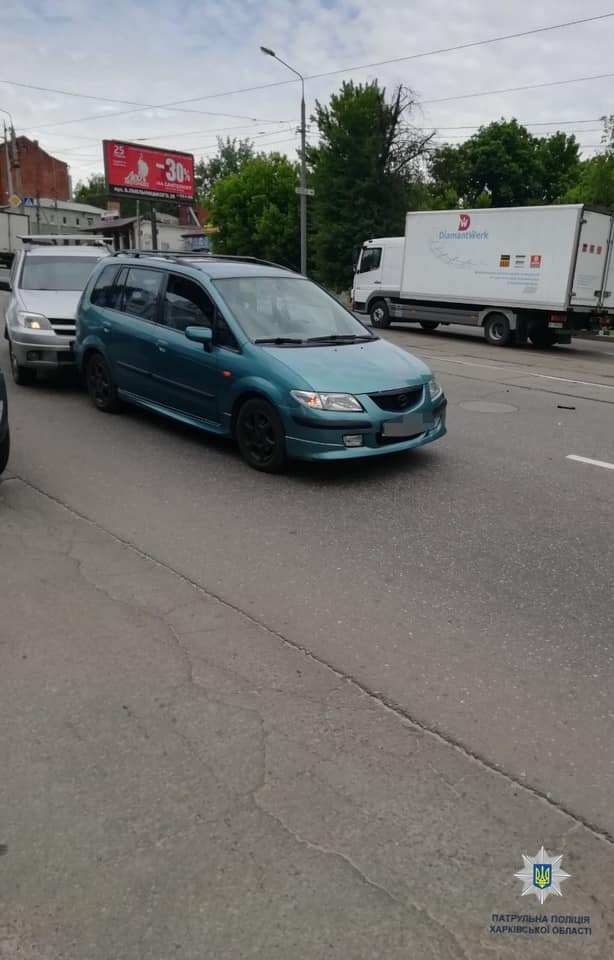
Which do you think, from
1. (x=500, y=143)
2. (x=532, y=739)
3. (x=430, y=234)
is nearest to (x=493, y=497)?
(x=532, y=739)

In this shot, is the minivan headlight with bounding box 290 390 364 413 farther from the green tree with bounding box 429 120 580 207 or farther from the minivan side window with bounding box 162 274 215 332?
the green tree with bounding box 429 120 580 207

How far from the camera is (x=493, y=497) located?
236 inches

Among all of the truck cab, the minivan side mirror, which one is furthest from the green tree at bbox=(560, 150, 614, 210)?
the minivan side mirror

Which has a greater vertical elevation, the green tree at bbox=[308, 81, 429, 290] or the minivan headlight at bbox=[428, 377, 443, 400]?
the green tree at bbox=[308, 81, 429, 290]

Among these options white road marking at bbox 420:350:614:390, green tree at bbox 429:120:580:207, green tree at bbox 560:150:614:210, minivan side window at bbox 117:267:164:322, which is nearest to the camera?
minivan side window at bbox 117:267:164:322

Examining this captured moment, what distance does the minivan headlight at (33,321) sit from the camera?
9.48m

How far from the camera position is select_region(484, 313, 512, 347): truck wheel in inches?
757

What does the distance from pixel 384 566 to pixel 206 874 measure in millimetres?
2538

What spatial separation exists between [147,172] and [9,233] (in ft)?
31.6

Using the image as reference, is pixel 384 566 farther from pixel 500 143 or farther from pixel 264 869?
pixel 500 143

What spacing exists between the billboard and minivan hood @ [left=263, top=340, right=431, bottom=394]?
1744 inches

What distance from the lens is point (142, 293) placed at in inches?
307

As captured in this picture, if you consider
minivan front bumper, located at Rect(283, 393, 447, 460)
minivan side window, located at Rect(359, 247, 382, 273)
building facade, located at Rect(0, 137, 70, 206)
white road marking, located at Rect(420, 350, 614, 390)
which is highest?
building facade, located at Rect(0, 137, 70, 206)

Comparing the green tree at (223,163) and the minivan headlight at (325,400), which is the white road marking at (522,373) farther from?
the green tree at (223,163)
